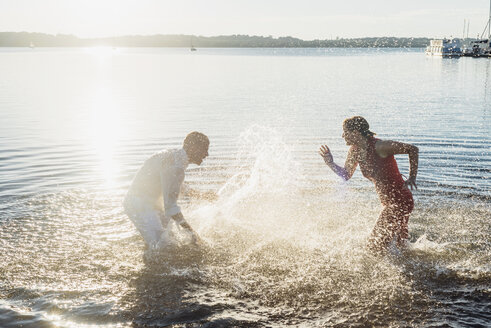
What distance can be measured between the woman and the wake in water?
0.61 metres

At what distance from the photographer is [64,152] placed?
19391mm

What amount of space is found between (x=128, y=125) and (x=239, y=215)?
1697 cm

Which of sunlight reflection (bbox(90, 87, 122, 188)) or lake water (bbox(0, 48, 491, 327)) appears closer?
lake water (bbox(0, 48, 491, 327))

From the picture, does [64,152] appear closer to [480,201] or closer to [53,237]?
[53,237]

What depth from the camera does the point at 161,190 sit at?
8094 millimetres

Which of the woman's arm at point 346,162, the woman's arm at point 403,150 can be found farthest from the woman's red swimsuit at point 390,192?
the woman's arm at point 346,162

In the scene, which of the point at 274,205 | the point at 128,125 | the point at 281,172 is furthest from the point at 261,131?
the point at 274,205

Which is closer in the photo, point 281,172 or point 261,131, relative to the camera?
point 281,172

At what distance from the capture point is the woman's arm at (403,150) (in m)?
7.41

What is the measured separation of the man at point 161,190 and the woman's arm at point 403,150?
108 inches

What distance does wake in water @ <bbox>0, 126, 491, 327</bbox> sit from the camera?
6.70m

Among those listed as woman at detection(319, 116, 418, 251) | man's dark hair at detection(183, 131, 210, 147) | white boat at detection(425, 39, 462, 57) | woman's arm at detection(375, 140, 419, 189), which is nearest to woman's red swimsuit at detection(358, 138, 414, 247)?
woman at detection(319, 116, 418, 251)

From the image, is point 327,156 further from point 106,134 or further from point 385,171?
point 106,134

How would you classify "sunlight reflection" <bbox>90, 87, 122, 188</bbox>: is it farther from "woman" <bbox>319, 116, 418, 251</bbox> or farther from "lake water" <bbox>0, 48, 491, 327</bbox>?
"woman" <bbox>319, 116, 418, 251</bbox>
